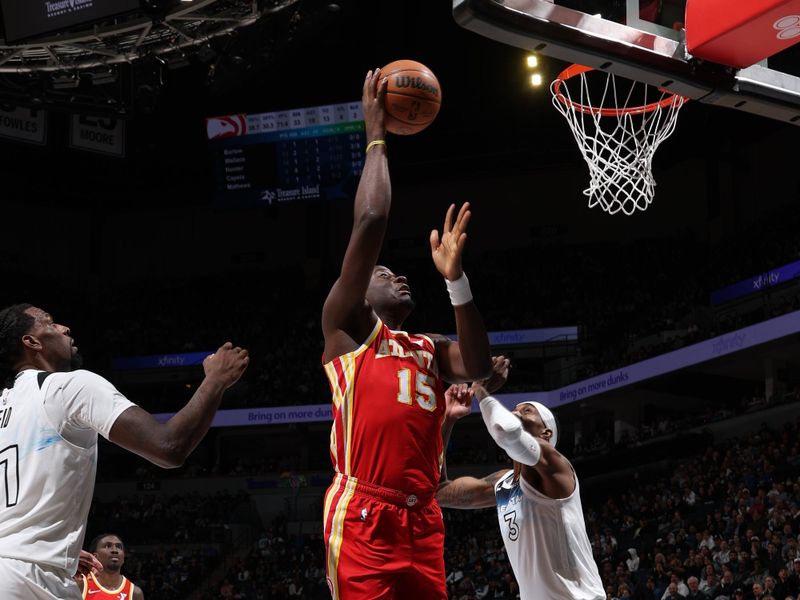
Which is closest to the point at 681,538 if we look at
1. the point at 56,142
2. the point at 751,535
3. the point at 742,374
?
the point at 751,535

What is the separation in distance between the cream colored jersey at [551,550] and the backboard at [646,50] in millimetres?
2240

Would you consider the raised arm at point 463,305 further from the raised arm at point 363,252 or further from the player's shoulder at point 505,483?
the player's shoulder at point 505,483

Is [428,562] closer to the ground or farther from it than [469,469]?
farther from it

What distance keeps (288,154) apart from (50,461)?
1869cm

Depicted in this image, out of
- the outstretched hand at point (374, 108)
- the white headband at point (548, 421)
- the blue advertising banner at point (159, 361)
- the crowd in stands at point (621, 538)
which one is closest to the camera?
the outstretched hand at point (374, 108)

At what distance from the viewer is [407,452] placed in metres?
3.78

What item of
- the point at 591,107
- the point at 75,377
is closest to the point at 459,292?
the point at 75,377

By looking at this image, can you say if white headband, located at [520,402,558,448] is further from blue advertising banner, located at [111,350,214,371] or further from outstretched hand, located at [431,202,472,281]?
blue advertising banner, located at [111,350,214,371]

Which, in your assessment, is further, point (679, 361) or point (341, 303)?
point (679, 361)

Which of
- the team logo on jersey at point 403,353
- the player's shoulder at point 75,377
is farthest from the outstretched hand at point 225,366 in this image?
the team logo on jersey at point 403,353

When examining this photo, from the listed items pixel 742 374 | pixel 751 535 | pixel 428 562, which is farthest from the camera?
pixel 742 374

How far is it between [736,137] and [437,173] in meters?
8.29

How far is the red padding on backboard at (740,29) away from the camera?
502cm

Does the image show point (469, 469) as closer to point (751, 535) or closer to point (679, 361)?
point (679, 361)
